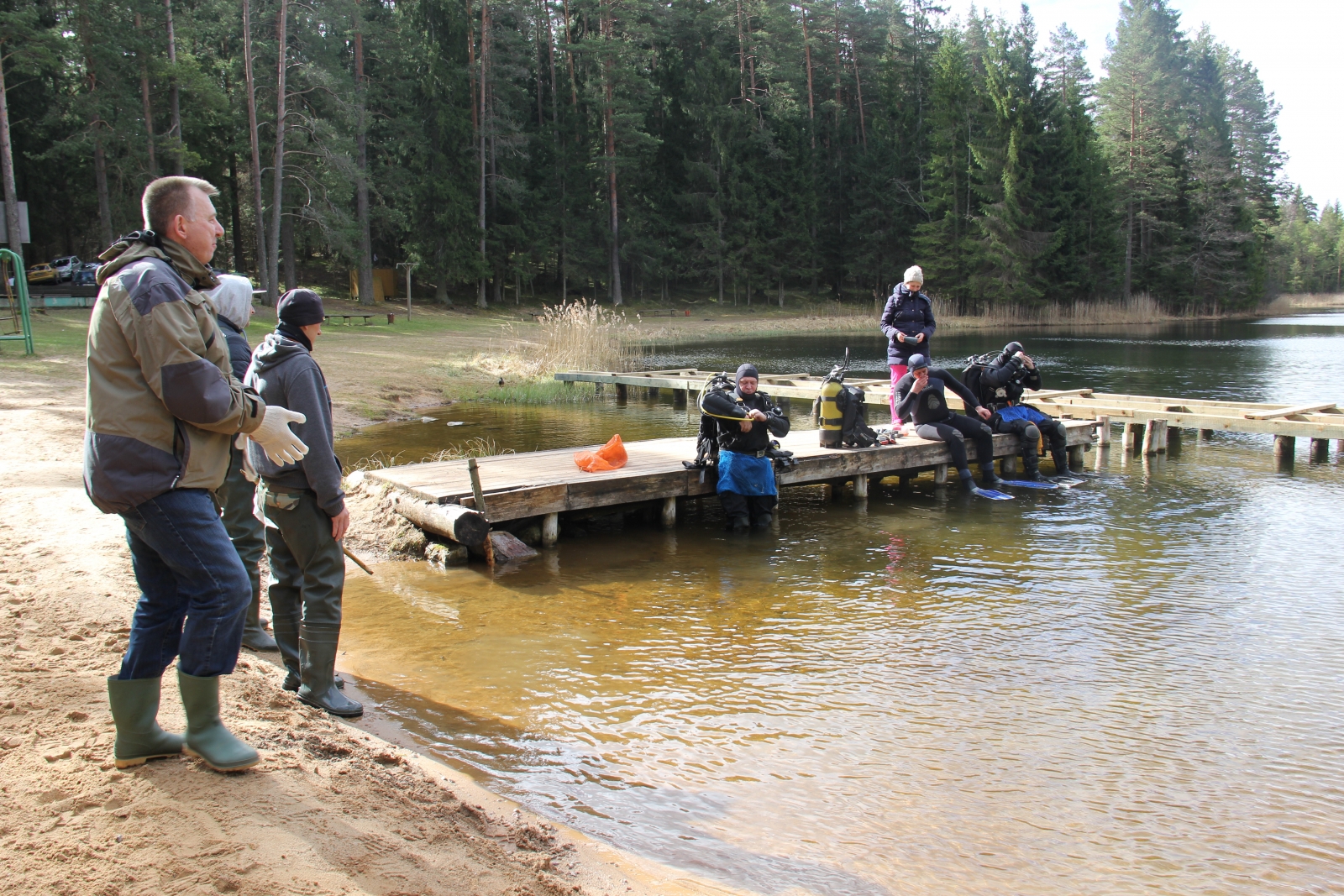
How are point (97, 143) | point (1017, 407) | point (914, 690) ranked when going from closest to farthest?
1. point (914, 690)
2. point (1017, 407)
3. point (97, 143)

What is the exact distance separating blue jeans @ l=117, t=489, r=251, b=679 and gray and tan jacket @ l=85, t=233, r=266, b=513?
0.10 m

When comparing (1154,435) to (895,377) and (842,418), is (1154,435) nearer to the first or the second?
(895,377)

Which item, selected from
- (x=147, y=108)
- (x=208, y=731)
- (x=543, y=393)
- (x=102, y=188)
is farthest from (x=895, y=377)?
(x=147, y=108)

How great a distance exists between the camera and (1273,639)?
618cm

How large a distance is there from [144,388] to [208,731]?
1.21 metres

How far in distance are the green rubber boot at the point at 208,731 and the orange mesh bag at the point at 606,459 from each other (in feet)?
19.5

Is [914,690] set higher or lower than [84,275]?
lower

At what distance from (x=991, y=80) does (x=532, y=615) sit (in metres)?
47.3

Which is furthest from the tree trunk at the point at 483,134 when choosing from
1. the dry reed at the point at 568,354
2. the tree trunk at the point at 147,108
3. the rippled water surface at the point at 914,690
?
the rippled water surface at the point at 914,690

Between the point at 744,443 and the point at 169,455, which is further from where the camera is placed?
the point at 744,443

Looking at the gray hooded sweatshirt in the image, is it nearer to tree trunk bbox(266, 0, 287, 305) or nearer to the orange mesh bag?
the orange mesh bag

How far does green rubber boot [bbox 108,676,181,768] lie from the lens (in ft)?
10.5

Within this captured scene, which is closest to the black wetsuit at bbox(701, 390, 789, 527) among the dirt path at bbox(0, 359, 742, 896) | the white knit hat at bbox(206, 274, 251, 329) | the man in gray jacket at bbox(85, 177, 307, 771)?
the white knit hat at bbox(206, 274, 251, 329)

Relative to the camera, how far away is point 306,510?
444 centimetres
